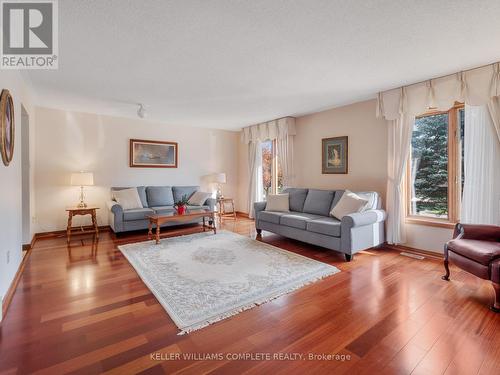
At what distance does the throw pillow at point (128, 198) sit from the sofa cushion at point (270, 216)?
245 centimetres

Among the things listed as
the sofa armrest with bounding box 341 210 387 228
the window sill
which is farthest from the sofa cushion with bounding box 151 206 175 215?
the window sill

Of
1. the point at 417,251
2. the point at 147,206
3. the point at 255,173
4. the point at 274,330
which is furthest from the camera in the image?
the point at 255,173

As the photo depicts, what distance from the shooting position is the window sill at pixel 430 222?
133 inches

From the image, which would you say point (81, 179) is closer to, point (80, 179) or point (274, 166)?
point (80, 179)

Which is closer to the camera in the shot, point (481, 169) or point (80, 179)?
point (481, 169)

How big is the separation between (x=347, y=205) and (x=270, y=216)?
4.32 feet

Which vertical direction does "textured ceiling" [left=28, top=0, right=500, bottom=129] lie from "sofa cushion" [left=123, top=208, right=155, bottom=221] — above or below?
above

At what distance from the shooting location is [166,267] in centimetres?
302

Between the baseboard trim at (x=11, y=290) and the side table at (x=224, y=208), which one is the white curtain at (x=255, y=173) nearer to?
the side table at (x=224, y=208)

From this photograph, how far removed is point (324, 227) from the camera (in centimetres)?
349

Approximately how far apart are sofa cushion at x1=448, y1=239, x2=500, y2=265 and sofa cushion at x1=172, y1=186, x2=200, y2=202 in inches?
192

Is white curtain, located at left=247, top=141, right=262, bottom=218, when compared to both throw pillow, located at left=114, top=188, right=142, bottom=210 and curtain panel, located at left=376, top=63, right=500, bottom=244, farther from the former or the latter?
curtain panel, located at left=376, top=63, right=500, bottom=244

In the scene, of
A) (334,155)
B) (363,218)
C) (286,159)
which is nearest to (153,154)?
(286,159)

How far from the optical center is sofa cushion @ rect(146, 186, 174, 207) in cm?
541
